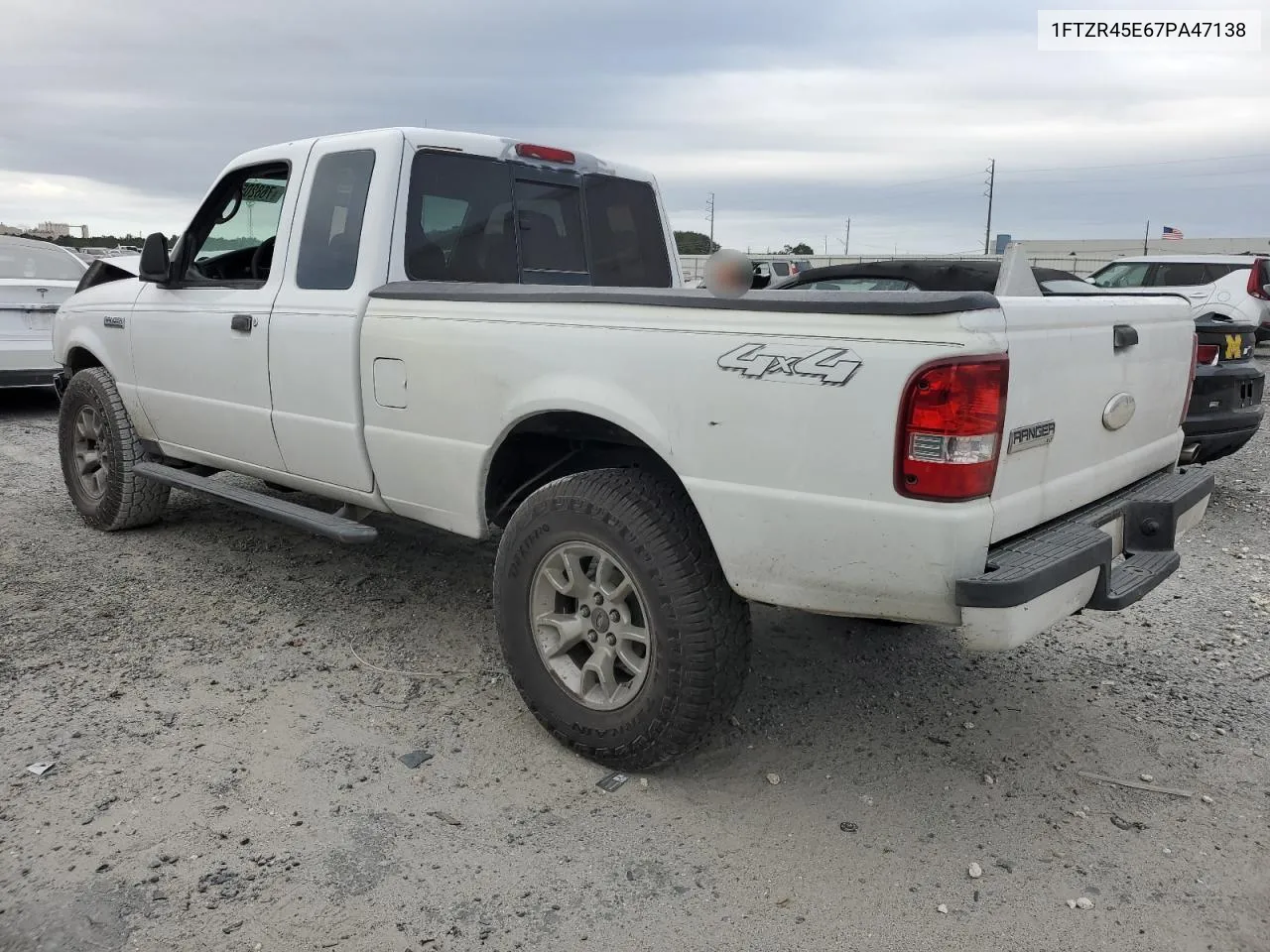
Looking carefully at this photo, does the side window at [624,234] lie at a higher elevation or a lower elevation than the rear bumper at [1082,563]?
higher

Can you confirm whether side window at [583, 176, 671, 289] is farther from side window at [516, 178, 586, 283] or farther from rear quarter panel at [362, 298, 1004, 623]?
rear quarter panel at [362, 298, 1004, 623]

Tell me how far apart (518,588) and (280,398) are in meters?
1.58

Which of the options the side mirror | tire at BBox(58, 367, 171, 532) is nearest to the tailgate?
the side mirror

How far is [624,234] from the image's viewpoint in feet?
16.0

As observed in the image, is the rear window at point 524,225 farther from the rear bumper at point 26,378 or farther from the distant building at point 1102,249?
the distant building at point 1102,249

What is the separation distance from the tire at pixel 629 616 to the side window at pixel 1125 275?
44.2 feet

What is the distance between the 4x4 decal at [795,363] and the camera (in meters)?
2.46

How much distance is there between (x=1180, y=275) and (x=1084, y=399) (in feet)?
45.0

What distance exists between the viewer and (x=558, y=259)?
14.7 ft

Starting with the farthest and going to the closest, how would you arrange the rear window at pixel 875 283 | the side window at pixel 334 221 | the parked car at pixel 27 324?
the parked car at pixel 27 324 < the rear window at pixel 875 283 < the side window at pixel 334 221

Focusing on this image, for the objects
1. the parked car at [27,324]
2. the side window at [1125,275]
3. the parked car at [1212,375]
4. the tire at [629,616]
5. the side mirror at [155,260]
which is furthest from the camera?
the side window at [1125,275]

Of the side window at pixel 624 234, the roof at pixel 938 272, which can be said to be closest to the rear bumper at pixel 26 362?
the side window at pixel 624 234

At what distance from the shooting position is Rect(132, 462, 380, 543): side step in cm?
385

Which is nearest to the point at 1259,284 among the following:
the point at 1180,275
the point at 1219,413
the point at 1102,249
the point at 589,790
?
the point at 1180,275
